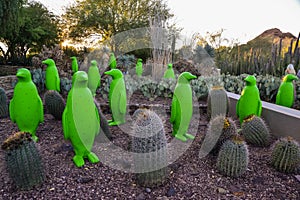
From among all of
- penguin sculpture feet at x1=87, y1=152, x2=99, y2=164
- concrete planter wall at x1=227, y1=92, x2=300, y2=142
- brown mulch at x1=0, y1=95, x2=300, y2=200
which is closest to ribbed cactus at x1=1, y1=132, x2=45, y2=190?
brown mulch at x1=0, y1=95, x2=300, y2=200

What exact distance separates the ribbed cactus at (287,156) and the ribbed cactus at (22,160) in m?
2.14

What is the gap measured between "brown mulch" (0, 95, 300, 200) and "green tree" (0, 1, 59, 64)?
10.4 m

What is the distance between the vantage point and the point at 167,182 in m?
1.94

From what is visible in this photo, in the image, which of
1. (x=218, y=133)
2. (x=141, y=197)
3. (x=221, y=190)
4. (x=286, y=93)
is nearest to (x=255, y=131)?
(x=218, y=133)

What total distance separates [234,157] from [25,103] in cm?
213

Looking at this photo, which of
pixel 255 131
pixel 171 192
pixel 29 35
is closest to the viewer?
pixel 171 192

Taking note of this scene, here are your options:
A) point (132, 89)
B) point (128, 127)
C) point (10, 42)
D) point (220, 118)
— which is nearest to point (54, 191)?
point (128, 127)

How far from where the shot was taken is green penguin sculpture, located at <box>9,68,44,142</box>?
91.3 inches

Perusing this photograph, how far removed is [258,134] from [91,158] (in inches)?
75.0

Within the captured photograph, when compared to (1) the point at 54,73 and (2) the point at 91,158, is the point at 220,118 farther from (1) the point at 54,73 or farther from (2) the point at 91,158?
(1) the point at 54,73

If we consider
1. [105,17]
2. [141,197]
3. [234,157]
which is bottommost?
[141,197]

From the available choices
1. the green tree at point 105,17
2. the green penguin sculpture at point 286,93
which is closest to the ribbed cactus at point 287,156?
the green penguin sculpture at point 286,93

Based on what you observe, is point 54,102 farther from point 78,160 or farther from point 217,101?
point 217,101

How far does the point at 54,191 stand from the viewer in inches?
69.1
